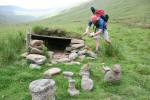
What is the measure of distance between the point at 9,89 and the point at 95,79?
3.07 metres

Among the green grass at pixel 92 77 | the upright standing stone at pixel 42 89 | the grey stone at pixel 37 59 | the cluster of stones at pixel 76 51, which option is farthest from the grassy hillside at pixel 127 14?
the upright standing stone at pixel 42 89

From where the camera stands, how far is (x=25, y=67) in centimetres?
1095

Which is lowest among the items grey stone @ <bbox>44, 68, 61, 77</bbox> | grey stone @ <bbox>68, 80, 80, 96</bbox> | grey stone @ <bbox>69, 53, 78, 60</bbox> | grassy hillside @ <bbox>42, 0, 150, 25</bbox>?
grey stone @ <bbox>68, 80, 80, 96</bbox>

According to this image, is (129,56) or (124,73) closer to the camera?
(124,73)

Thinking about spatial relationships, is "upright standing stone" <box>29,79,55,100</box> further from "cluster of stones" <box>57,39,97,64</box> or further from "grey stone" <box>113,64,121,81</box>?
"cluster of stones" <box>57,39,97,64</box>

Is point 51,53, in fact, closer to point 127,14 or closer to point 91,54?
point 91,54

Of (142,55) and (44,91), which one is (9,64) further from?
(142,55)

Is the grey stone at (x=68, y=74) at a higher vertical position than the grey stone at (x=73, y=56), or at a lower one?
lower

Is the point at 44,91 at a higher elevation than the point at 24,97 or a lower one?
higher

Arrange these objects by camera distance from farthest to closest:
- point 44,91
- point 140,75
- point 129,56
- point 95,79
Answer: point 129,56
point 140,75
point 95,79
point 44,91

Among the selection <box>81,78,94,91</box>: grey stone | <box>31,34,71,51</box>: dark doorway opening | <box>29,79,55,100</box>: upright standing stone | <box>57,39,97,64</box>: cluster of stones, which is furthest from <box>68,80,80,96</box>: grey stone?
<box>31,34,71,51</box>: dark doorway opening

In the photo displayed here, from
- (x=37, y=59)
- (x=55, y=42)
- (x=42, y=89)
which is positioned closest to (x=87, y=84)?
(x=42, y=89)

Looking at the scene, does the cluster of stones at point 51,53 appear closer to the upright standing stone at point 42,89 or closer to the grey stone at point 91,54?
the grey stone at point 91,54

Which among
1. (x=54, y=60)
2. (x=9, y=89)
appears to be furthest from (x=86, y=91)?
(x=54, y=60)
